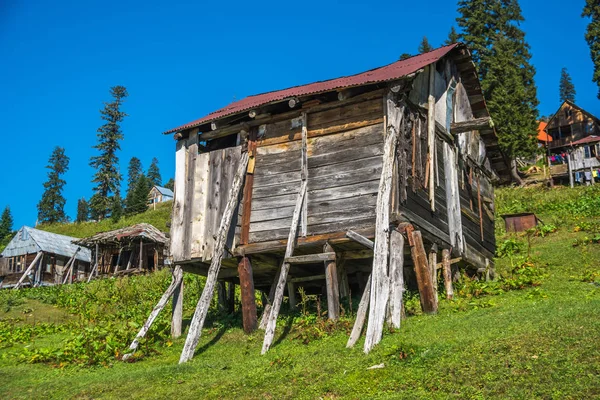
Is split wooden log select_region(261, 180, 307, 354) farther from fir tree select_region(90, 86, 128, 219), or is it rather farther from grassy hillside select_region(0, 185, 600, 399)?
fir tree select_region(90, 86, 128, 219)

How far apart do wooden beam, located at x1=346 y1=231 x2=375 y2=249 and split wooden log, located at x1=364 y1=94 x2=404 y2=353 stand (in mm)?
488

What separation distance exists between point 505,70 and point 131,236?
27.1 meters

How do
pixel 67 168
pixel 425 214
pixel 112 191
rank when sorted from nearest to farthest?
1. pixel 425 214
2. pixel 112 191
3. pixel 67 168

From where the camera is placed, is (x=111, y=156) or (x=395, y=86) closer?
(x=395, y=86)

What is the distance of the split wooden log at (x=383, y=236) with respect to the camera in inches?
Result: 445

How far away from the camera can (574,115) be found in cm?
5597

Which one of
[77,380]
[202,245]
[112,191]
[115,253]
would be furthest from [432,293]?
[112,191]

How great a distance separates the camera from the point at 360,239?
13188mm

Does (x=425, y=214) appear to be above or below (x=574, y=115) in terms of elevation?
below

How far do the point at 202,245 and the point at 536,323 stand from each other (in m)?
8.35

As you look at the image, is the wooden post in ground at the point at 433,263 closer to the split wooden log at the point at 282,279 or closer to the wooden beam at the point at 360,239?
the wooden beam at the point at 360,239

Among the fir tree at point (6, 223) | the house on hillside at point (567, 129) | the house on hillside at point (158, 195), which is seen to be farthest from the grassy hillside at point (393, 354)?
the fir tree at point (6, 223)

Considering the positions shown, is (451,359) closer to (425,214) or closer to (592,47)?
(425,214)

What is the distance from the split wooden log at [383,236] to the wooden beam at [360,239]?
0.49 meters
